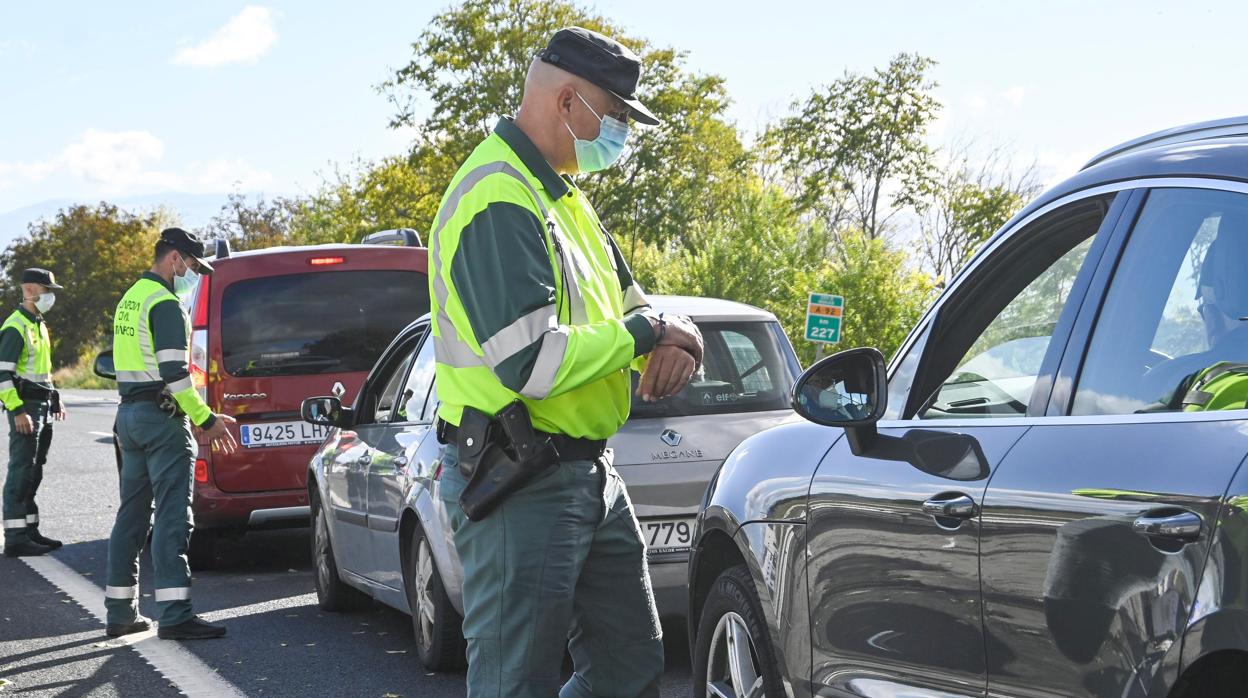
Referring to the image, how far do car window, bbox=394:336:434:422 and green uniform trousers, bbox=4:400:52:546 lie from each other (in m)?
5.23

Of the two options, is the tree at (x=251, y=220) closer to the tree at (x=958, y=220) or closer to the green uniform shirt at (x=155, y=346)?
the tree at (x=958, y=220)

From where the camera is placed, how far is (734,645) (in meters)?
4.43

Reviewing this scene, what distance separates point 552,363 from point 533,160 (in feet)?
1.73

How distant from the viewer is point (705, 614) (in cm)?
466

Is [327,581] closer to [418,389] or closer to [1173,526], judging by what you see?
[418,389]

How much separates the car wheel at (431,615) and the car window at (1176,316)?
412 centimetres

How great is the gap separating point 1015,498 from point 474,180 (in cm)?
139

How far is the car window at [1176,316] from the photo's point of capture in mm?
2750

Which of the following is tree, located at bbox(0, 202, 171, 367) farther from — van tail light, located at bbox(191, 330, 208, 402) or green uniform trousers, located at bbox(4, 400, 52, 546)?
van tail light, located at bbox(191, 330, 208, 402)

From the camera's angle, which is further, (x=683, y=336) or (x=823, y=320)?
(x=823, y=320)

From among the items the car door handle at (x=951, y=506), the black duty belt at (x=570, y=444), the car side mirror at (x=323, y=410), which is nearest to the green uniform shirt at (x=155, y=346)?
the car side mirror at (x=323, y=410)

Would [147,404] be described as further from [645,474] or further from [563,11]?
[563,11]

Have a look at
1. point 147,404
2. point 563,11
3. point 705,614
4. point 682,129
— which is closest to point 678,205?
point 682,129

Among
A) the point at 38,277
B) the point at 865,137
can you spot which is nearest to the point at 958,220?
the point at 865,137
